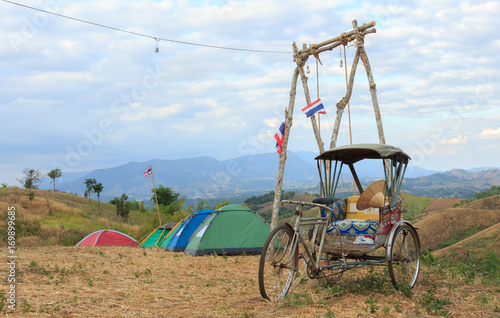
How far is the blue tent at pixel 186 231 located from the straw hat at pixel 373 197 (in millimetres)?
7321

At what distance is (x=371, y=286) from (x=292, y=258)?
1741 mm

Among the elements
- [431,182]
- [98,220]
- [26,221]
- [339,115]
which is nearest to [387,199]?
[339,115]

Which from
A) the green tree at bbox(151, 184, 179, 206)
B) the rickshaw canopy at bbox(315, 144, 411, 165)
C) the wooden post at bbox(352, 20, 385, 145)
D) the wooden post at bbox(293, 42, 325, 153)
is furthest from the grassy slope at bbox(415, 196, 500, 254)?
the green tree at bbox(151, 184, 179, 206)

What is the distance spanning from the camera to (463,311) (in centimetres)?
580

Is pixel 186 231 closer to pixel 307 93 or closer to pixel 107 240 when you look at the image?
pixel 107 240

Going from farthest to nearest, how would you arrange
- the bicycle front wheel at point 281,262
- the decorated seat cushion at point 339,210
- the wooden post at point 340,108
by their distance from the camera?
the wooden post at point 340,108, the decorated seat cushion at point 339,210, the bicycle front wheel at point 281,262

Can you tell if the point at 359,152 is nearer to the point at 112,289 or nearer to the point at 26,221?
the point at 112,289

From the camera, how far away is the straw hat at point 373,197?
7.60 m

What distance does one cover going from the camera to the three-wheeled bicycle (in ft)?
20.0

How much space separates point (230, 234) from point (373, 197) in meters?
6.45

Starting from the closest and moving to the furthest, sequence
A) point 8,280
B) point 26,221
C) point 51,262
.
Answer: point 8,280, point 51,262, point 26,221

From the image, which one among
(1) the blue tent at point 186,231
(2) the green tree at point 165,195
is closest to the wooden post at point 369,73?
(1) the blue tent at point 186,231

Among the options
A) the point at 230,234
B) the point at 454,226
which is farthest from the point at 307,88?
the point at 454,226

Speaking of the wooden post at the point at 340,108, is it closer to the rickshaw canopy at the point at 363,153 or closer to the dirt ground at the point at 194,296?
the rickshaw canopy at the point at 363,153
